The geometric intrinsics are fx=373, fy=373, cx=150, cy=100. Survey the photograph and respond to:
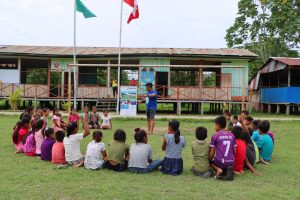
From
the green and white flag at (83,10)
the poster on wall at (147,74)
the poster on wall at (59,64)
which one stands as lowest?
the poster on wall at (147,74)

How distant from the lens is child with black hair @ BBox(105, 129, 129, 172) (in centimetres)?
614

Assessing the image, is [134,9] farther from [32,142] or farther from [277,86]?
[277,86]

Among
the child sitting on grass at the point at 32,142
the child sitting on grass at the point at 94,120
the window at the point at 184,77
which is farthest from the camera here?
the window at the point at 184,77

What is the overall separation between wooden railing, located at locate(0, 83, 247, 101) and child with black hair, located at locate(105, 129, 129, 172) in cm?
1365

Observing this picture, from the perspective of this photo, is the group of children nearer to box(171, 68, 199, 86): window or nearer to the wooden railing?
the wooden railing

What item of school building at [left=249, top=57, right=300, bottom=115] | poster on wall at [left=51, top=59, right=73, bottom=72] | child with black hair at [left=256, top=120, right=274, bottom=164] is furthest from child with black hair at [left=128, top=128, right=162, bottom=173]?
poster on wall at [left=51, top=59, right=73, bottom=72]

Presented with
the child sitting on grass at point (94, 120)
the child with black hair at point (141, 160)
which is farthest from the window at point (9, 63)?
the child with black hair at point (141, 160)

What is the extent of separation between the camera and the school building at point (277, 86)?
20891 mm

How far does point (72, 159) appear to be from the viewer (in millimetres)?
6469

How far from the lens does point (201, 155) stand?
596 centimetres

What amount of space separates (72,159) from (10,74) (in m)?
17.2

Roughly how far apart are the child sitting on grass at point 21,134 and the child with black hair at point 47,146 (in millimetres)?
1042

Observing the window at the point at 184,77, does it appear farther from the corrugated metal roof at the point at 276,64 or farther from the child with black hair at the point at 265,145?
the child with black hair at the point at 265,145

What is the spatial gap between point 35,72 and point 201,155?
22467 millimetres
